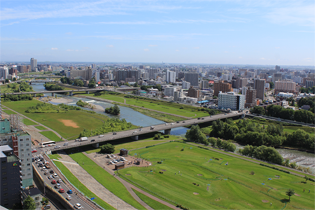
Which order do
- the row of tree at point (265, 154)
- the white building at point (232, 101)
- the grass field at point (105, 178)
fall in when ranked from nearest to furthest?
the grass field at point (105, 178), the row of tree at point (265, 154), the white building at point (232, 101)

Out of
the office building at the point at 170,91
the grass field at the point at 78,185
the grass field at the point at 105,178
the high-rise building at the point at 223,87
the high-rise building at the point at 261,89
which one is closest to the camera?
the grass field at the point at 78,185

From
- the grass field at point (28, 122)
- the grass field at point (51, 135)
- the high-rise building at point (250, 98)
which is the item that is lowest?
the grass field at point (51, 135)

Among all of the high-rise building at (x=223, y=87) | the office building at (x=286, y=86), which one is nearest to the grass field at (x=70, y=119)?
the high-rise building at (x=223, y=87)

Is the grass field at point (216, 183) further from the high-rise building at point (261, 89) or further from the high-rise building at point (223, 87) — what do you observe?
the high-rise building at point (261, 89)

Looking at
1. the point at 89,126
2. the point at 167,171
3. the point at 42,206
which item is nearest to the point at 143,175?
the point at 167,171

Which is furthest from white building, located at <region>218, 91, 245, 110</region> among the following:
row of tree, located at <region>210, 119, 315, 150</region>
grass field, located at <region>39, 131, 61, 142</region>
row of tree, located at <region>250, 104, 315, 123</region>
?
grass field, located at <region>39, 131, 61, 142</region>

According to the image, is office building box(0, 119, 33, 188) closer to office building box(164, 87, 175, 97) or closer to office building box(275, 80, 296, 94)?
office building box(164, 87, 175, 97)
